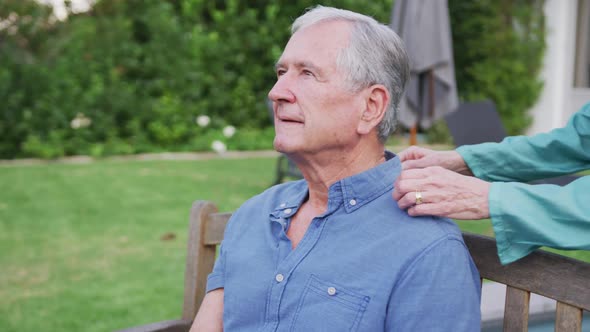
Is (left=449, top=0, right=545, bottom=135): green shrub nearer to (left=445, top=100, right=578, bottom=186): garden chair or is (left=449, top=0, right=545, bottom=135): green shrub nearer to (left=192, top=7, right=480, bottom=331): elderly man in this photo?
(left=445, top=100, right=578, bottom=186): garden chair

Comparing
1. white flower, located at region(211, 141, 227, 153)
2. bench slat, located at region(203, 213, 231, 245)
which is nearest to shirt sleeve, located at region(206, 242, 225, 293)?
bench slat, located at region(203, 213, 231, 245)

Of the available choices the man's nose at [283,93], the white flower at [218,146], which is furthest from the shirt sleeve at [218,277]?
the white flower at [218,146]

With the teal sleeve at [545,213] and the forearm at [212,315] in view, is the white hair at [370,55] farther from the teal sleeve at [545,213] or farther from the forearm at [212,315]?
the forearm at [212,315]

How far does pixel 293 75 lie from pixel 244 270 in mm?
538

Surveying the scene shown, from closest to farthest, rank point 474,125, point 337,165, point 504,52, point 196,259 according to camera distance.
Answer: point 337,165 < point 196,259 < point 474,125 < point 504,52

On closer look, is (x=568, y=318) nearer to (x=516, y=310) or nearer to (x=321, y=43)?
(x=516, y=310)

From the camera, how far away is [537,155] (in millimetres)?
1750

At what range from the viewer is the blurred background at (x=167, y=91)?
24.4ft

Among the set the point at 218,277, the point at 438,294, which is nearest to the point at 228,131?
the point at 218,277

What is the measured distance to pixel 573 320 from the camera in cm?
141

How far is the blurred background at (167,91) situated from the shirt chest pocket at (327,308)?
4543 mm

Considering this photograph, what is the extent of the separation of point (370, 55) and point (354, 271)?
0.55m

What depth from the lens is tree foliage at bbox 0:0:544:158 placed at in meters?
9.98

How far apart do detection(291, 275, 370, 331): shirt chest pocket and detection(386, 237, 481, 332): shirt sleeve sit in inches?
3.0
